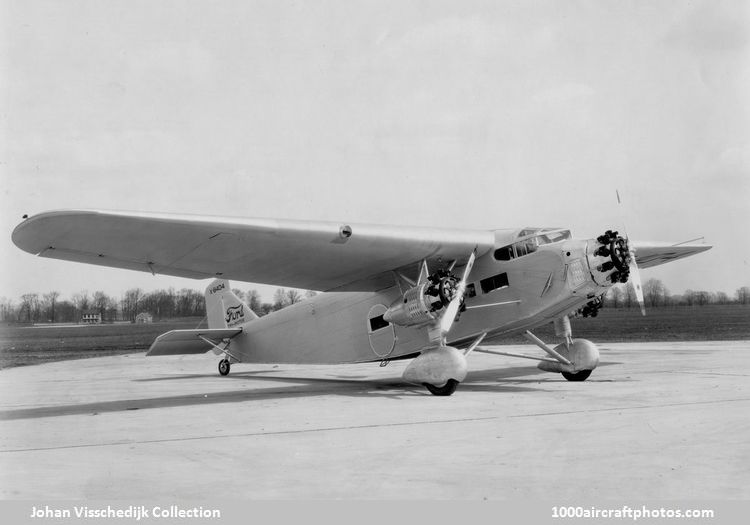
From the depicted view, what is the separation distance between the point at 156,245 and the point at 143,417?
274 centimetres

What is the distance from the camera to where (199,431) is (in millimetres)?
8898

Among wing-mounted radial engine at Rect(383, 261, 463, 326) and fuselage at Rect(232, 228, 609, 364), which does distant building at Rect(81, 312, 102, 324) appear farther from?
wing-mounted radial engine at Rect(383, 261, 463, 326)

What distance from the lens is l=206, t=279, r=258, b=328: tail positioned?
20.8 m

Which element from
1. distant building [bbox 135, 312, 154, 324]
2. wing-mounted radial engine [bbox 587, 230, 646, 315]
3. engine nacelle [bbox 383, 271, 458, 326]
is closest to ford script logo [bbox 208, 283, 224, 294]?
engine nacelle [bbox 383, 271, 458, 326]

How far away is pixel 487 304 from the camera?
13945 mm

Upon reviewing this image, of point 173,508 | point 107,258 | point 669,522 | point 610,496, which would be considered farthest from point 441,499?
point 107,258

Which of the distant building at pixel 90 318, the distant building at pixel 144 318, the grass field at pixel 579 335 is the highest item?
the distant building at pixel 90 318

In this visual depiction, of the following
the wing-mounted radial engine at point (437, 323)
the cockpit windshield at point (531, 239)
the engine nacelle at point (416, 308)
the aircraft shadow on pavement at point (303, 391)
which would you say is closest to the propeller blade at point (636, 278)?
the cockpit windshield at point (531, 239)

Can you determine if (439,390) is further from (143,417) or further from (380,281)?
(143,417)

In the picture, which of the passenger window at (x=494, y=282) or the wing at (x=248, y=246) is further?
the passenger window at (x=494, y=282)

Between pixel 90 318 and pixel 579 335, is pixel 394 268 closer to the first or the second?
pixel 579 335

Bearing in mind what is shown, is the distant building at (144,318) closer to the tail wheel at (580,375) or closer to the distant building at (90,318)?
the distant building at (90,318)

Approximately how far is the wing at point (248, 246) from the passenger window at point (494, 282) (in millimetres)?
599

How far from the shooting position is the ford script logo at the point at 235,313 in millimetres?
20859
